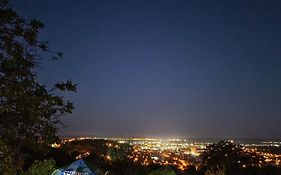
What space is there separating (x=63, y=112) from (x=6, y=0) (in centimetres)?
174

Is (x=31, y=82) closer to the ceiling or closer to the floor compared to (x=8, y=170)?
closer to the ceiling

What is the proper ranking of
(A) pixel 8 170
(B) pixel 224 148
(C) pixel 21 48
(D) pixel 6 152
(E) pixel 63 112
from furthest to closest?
(B) pixel 224 148
(E) pixel 63 112
(C) pixel 21 48
(A) pixel 8 170
(D) pixel 6 152

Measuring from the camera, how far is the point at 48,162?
9.33m

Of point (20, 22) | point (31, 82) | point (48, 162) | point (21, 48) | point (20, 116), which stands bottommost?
point (48, 162)

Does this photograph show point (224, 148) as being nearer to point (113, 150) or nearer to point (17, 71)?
point (113, 150)

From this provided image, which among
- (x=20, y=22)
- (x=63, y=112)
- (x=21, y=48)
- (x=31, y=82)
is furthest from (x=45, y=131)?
(x=20, y=22)

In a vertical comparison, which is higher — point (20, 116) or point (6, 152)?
point (20, 116)

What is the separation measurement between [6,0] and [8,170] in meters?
2.27

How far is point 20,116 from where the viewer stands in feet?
17.6

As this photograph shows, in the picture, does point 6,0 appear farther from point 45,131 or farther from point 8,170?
point 8,170

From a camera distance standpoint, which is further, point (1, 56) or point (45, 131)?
point (45, 131)

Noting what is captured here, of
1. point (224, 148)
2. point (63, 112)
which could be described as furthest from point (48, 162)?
point (224, 148)

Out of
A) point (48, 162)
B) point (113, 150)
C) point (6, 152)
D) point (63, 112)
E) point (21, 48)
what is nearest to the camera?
point (6, 152)

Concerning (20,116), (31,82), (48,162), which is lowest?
(48,162)
